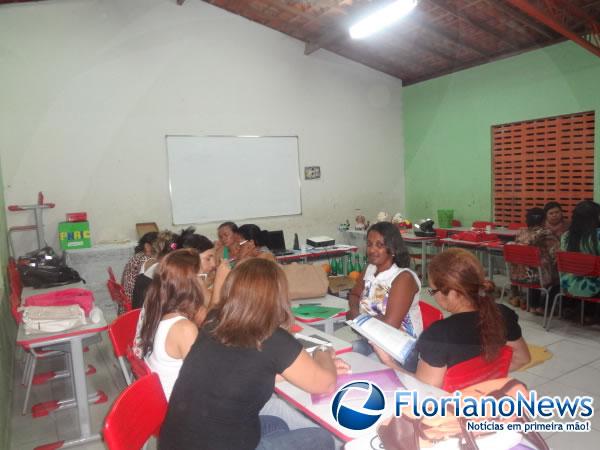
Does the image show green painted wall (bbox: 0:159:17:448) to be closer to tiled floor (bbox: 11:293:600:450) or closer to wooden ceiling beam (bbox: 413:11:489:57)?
tiled floor (bbox: 11:293:600:450)

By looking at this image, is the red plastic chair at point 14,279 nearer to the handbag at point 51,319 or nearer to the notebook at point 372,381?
the handbag at point 51,319

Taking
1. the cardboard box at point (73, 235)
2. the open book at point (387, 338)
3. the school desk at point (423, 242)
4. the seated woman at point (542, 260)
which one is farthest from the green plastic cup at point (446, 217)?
the open book at point (387, 338)

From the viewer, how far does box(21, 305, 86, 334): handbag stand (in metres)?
2.67

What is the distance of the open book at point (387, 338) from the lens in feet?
5.38

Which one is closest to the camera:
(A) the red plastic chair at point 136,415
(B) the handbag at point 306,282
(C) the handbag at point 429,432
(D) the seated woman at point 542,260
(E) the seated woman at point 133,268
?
(C) the handbag at point 429,432

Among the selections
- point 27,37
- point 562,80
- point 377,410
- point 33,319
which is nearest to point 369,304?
point 377,410

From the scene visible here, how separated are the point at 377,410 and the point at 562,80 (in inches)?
245

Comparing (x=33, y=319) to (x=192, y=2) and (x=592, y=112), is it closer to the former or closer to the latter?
(x=192, y=2)

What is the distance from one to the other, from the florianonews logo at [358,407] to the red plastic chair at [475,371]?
0.86 feet

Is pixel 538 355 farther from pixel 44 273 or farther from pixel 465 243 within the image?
pixel 44 273

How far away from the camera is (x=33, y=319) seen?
2.69 m

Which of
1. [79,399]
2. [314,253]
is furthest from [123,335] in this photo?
[314,253]

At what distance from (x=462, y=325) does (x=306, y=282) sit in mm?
1474

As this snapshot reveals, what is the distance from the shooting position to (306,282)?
304 cm
